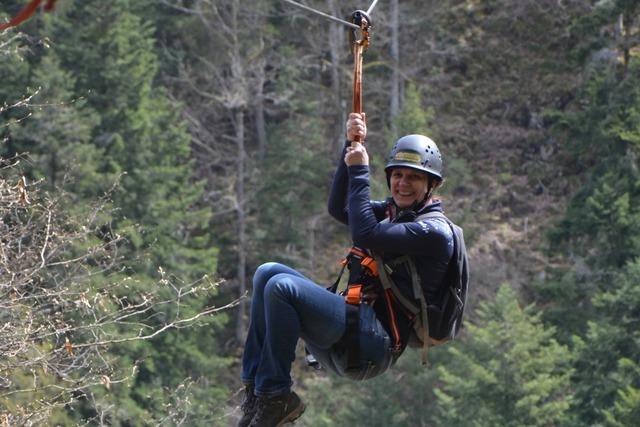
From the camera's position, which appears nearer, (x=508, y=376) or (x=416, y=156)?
(x=416, y=156)

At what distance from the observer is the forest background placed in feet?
69.7

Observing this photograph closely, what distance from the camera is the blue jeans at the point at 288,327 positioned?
6367mm

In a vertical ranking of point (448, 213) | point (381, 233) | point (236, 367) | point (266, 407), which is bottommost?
point (236, 367)

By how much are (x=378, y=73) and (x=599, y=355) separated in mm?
12086

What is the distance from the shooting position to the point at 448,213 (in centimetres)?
2720

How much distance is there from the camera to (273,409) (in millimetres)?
6484

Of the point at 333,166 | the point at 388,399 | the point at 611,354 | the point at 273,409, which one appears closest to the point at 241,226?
the point at 333,166

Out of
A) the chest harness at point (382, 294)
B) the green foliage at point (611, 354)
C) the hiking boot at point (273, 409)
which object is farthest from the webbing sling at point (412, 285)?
the green foliage at point (611, 354)

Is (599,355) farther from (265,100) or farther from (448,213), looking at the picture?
(265,100)

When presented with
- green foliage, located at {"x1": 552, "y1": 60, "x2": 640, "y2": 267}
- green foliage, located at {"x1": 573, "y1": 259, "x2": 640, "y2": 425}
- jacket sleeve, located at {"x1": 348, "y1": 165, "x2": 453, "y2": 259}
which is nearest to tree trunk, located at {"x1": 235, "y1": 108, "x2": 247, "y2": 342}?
green foliage, located at {"x1": 552, "y1": 60, "x2": 640, "y2": 267}

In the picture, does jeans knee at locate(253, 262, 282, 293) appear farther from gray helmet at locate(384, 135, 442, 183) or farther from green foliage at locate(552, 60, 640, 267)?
green foliage at locate(552, 60, 640, 267)

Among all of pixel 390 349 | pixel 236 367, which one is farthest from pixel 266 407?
pixel 236 367

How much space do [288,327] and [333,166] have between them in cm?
2380

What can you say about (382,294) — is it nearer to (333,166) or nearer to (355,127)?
(355,127)
